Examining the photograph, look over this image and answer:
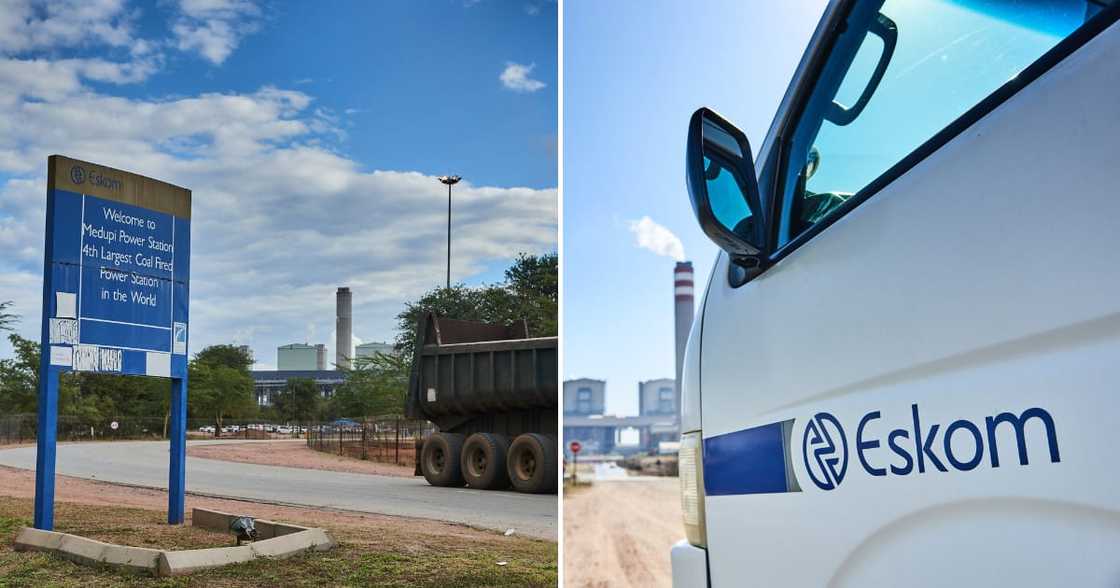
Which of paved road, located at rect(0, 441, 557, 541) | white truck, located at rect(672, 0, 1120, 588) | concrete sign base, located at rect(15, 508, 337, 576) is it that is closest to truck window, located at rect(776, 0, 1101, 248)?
white truck, located at rect(672, 0, 1120, 588)

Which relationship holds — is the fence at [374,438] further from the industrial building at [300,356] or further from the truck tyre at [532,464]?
the truck tyre at [532,464]

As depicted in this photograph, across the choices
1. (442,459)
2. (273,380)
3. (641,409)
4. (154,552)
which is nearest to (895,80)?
(154,552)

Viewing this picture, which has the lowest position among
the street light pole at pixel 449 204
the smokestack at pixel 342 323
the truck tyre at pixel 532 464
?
the truck tyre at pixel 532 464

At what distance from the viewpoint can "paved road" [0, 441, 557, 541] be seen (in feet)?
19.7

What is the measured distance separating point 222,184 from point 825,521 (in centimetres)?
732

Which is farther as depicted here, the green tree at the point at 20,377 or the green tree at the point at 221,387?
the green tree at the point at 221,387

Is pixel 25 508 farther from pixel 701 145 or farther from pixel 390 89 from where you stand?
pixel 390 89

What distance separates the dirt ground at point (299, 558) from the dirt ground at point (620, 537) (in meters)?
1.24

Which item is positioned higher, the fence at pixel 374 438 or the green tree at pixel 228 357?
the green tree at pixel 228 357

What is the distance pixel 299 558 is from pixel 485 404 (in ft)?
14.7

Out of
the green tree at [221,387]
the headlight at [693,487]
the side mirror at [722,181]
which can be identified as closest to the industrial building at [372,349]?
the green tree at [221,387]

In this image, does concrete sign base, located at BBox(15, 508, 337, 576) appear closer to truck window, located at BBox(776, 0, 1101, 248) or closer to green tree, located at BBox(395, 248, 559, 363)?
truck window, located at BBox(776, 0, 1101, 248)

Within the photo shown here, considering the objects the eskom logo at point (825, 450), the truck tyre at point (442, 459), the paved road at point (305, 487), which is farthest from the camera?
the truck tyre at point (442, 459)

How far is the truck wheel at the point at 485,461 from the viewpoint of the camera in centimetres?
945
